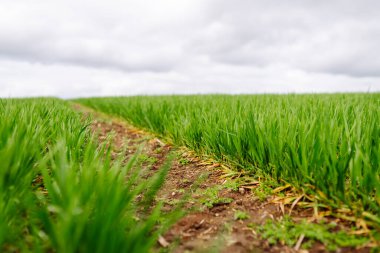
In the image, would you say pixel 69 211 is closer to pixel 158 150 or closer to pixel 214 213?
pixel 214 213

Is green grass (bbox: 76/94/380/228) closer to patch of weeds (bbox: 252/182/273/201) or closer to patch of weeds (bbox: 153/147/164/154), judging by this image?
patch of weeds (bbox: 252/182/273/201)

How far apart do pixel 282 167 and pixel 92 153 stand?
1248 millimetres

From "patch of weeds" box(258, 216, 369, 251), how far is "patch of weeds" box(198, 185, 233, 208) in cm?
47

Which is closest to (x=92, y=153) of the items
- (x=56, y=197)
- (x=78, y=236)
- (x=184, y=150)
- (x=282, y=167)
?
(x=56, y=197)

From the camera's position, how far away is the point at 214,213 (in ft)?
7.45

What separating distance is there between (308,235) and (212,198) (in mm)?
794

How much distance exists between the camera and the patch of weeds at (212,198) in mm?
2400

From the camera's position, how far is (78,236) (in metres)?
1.23

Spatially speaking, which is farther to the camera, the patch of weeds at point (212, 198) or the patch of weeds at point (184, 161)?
the patch of weeds at point (184, 161)

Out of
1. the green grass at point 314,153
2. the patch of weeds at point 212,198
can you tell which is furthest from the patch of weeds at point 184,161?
the patch of weeds at point 212,198

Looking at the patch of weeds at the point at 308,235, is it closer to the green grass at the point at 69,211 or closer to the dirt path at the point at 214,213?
the dirt path at the point at 214,213

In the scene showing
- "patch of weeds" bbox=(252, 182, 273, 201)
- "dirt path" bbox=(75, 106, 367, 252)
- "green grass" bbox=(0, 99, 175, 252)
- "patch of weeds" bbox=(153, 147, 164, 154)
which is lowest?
"dirt path" bbox=(75, 106, 367, 252)

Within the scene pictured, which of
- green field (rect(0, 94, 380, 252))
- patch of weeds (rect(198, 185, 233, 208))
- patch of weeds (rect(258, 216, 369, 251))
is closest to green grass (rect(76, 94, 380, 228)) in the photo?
green field (rect(0, 94, 380, 252))

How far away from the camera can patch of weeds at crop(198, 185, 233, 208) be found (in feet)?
7.88
